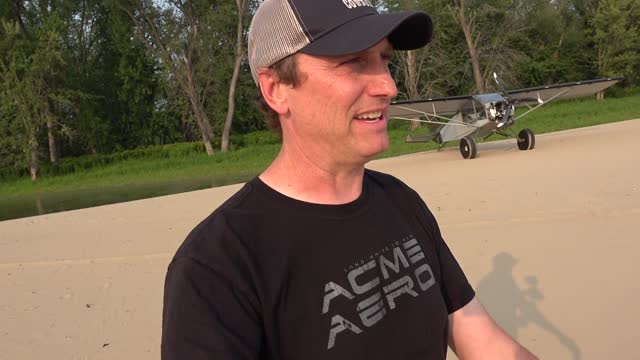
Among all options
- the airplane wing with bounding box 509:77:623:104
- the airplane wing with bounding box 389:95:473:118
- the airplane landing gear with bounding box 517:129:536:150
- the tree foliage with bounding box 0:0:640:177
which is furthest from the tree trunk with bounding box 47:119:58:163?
the airplane landing gear with bounding box 517:129:536:150

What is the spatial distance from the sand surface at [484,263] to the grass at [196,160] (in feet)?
39.7

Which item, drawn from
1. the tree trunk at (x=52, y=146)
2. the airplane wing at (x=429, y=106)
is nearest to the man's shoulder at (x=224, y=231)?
the airplane wing at (x=429, y=106)

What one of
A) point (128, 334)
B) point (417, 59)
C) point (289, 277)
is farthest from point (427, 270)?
point (417, 59)

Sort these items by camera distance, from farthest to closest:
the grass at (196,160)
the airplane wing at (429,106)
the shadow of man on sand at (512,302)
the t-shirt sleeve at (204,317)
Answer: the grass at (196,160) → the airplane wing at (429,106) → the shadow of man on sand at (512,302) → the t-shirt sleeve at (204,317)

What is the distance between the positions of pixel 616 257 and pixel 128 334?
432cm

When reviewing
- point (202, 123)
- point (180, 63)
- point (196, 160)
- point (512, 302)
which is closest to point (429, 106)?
point (512, 302)

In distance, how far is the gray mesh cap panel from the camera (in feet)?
4.55

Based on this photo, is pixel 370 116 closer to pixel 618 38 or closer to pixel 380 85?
pixel 380 85

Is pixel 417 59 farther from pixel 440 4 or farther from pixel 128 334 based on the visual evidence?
pixel 128 334

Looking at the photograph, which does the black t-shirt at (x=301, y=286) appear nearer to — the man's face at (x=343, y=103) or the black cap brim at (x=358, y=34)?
the man's face at (x=343, y=103)

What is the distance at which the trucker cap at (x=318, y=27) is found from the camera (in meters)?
1.37

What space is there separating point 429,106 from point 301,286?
16.6 meters

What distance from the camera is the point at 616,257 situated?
15.5ft

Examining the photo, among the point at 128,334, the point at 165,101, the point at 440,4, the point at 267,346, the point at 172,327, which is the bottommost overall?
the point at 128,334
